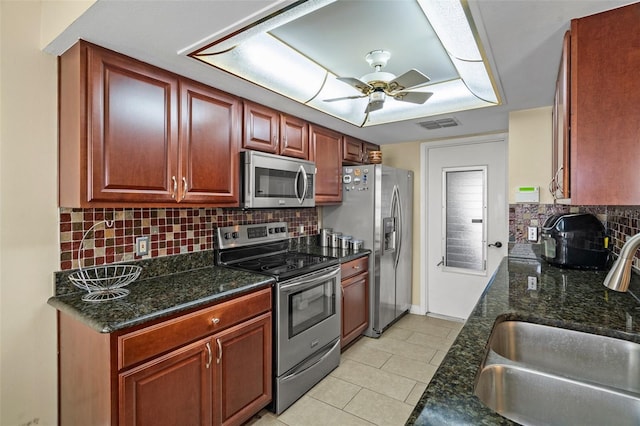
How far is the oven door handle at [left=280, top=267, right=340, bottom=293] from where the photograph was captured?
2180mm

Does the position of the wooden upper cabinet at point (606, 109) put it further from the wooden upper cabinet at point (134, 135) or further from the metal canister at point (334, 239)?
the metal canister at point (334, 239)

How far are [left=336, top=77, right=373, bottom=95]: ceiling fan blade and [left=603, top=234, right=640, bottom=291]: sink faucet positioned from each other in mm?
1461

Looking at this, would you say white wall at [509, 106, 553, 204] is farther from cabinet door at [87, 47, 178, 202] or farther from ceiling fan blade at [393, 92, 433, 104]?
cabinet door at [87, 47, 178, 202]

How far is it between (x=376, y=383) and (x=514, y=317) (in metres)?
1.48

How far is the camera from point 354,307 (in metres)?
3.07

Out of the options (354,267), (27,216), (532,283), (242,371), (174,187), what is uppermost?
(174,187)

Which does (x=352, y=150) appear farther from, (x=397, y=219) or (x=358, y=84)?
(x=358, y=84)

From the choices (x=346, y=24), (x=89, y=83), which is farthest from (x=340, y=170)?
(x=89, y=83)

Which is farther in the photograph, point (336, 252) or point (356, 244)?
point (356, 244)

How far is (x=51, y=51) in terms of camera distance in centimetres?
164

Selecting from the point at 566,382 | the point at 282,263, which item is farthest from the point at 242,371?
the point at 566,382

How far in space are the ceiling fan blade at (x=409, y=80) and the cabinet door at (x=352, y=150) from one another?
136 centimetres

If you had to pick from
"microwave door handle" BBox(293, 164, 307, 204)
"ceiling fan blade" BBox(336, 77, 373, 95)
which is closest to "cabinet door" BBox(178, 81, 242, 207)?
"microwave door handle" BBox(293, 164, 307, 204)

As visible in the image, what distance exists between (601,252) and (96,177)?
2.92 m
